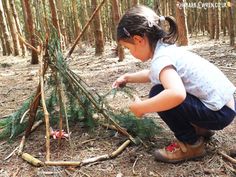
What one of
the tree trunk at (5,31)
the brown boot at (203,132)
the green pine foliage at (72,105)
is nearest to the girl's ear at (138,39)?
the green pine foliage at (72,105)

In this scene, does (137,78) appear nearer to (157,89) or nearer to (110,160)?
(157,89)

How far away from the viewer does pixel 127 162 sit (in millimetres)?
2092

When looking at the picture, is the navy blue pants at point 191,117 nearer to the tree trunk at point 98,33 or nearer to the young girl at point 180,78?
the young girl at point 180,78

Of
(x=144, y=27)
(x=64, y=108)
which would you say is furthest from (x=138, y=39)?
(x=64, y=108)

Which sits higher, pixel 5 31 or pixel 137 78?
pixel 5 31

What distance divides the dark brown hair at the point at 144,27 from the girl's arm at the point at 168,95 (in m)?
0.22

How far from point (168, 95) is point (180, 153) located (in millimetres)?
483

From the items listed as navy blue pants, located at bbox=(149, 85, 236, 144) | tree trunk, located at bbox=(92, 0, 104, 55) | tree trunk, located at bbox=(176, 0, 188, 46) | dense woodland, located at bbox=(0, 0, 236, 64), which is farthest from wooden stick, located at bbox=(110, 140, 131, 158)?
Result: tree trunk, located at bbox=(176, 0, 188, 46)

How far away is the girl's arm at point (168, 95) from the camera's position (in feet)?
5.73

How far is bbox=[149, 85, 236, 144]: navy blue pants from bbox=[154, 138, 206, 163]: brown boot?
4 centimetres

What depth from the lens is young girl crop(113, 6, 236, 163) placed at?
1895mm

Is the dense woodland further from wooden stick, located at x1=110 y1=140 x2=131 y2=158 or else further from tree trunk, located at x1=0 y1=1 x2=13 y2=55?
wooden stick, located at x1=110 y1=140 x2=131 y2=158

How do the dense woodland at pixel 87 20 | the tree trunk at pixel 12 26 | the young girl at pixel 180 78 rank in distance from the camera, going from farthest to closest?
1. the tree trunk at pixel 12 26
2. the dense woodland at pixel 87 20
3. the young girl at pixel 180 78

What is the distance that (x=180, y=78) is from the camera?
1872 millimetres
